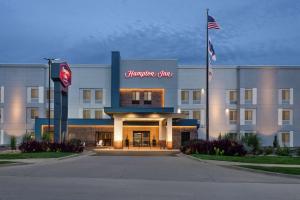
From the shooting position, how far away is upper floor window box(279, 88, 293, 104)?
7181 cm

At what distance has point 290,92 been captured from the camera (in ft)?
236

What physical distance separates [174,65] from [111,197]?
57306mm

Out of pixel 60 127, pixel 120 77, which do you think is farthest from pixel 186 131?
pixel 60 127

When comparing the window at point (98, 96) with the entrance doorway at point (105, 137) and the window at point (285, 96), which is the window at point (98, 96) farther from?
the window at point (285, 96)

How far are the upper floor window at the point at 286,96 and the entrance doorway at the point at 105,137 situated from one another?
986 inches

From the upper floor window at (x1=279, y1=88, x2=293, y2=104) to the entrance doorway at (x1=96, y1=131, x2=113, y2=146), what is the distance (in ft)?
82.1

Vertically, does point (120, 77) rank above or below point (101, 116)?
above

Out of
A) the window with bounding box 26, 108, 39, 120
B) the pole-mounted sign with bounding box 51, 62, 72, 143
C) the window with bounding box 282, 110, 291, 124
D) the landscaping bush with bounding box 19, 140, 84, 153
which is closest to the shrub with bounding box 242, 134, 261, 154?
the landscaping bush with bounding box 19, 140, 84, 153

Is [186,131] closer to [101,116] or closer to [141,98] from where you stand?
[141,98]

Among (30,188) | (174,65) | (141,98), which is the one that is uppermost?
(174,65)

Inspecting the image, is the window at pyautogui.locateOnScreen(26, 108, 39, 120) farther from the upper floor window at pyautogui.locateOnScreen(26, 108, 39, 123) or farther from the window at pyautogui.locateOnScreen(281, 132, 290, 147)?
the window at pyautogui.locateOnScreen(281, 132, 290, 147)

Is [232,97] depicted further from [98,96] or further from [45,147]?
[45,147]

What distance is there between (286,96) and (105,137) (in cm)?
2670

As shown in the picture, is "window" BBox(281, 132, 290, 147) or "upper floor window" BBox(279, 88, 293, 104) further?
"upper floor window" BBox(279, 88, 293, 104)
